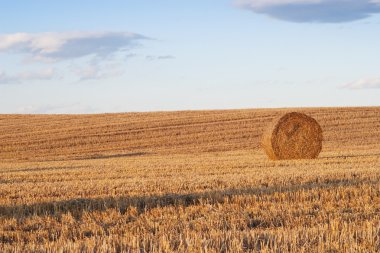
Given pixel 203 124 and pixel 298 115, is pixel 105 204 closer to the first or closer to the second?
pixel 298 115

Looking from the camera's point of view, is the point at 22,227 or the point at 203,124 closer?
the point at 22,227

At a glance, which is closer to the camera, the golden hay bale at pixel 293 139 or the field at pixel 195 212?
the field at pixel 195 212

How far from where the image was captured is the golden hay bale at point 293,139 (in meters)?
20.4

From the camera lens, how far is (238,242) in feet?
18.8

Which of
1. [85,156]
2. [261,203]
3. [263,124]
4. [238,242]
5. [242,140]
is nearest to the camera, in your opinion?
[238,242]

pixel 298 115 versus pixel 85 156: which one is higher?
pixel 298 115

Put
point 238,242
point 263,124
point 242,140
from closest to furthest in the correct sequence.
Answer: point 238,242, point 242,140, point 263,124

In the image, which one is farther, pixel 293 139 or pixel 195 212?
pixel 293 139

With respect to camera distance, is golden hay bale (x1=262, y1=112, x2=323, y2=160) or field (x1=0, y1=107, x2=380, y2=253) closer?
field (x1=0, y1=107, x2=380, y2=253)

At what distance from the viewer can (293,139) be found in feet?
67.4

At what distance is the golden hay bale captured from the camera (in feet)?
67.0

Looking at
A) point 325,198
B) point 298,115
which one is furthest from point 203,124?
point 325,198

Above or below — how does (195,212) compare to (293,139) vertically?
below

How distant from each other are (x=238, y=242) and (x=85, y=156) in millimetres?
21775
